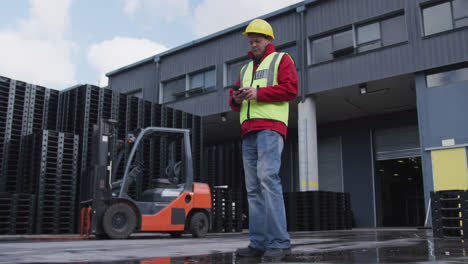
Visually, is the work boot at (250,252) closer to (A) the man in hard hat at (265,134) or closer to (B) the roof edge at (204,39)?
(A) the man in hard hat at (265,134)

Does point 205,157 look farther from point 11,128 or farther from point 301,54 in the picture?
point 11,128

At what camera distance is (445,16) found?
48.5ft

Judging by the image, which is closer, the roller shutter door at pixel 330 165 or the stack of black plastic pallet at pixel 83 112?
the stack of black plastic pallet at pixel 83 112

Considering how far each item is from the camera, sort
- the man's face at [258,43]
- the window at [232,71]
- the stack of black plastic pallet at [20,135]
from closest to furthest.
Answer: the man's face at [258,43], the stack of black plastic pallet at [20,135], the window at [232,71]

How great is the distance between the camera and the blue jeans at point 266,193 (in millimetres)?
3422

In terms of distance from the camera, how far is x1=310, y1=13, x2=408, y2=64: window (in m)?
15.9

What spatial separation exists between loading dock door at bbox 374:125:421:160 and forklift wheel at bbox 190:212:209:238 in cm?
1366

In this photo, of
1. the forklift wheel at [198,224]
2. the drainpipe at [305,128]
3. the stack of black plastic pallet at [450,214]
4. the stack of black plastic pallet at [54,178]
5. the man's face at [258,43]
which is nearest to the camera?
the man's face at [258,43]

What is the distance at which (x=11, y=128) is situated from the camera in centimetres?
1029

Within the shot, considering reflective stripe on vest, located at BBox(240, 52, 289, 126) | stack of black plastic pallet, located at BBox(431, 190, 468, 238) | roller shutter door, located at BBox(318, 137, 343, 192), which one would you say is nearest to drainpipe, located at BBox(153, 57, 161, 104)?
roller shutter door, located at BBox(318, 137, 343, 192)

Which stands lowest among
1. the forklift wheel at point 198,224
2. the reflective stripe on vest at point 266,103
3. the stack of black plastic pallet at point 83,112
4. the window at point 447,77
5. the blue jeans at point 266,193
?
the forklift wheel at point 198,224

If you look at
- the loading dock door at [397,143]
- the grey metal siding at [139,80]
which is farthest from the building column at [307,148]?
the grey metal siding at [139,80]

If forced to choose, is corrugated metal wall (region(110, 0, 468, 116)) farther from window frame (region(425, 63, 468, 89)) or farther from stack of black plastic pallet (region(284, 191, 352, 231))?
stack of black plastic pallet (region(284, 191, 352, 231))

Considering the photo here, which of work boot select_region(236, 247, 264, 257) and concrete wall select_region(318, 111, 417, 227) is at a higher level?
concrete wall select_region(318, 111, 417, 227)
